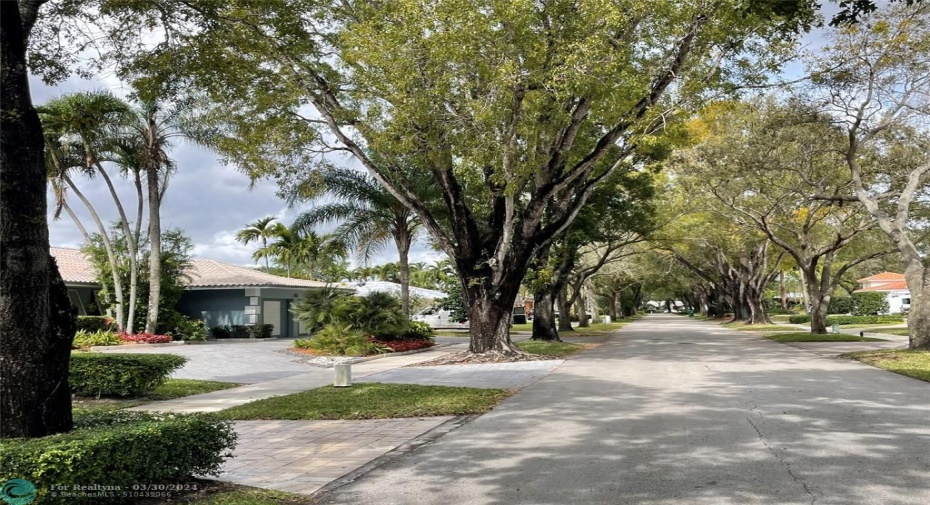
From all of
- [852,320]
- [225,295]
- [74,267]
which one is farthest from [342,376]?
[852,320]

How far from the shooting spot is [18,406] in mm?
5422

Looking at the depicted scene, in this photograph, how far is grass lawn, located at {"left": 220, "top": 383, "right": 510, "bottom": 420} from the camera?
10.3m

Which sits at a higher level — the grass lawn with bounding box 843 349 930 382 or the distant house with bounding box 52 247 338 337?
the distant house with bounding box 52 247 338 337

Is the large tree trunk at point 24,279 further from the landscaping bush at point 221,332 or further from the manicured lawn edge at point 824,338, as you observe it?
the landscaping bush at point 221,332

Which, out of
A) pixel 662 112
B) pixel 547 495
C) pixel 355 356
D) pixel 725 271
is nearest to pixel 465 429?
pixel 547 495

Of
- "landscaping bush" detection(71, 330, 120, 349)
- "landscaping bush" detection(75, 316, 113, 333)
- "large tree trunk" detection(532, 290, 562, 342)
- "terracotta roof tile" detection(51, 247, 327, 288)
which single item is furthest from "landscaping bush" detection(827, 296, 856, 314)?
"landscaping bush" detection(71, 330, 120, 349)

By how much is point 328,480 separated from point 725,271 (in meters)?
46.6

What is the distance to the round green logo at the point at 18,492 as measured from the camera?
439 centimetres

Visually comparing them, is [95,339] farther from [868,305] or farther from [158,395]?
[868,305]

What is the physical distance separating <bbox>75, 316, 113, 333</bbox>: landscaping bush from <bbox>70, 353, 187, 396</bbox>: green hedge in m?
16.5

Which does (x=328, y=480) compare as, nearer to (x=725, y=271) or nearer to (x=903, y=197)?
(x=903, y=197)

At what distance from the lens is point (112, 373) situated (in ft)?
38.9

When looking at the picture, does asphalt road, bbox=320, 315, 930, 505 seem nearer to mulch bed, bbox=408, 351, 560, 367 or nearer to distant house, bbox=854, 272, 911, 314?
mulch bed, bbox=408, 351, 560, 367

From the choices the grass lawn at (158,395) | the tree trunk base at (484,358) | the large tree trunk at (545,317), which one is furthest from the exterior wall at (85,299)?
the large tree trunk at (545,317)
